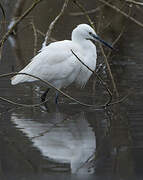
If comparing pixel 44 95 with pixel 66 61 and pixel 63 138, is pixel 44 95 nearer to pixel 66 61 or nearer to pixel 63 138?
pixel 66 61

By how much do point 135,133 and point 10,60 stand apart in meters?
5.75

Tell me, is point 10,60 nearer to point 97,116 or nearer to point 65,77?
point 65,77

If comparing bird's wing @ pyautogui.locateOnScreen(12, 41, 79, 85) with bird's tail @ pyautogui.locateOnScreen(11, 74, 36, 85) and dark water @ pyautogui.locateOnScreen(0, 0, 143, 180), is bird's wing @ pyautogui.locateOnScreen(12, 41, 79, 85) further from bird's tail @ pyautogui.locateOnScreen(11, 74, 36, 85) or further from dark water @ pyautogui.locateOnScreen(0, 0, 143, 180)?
dark water @ pyautogui.locateOnScreen(0, 0, 143, 180)

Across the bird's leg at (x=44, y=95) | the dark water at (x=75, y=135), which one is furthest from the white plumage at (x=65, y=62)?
the dark water at (x=75, y=135)

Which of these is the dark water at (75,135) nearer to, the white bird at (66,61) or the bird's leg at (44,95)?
the bird's leg at (44,95)

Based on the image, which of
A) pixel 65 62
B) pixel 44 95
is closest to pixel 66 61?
pixel 65 62

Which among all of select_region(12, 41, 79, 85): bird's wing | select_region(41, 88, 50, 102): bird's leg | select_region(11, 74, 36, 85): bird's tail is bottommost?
select_region(41, 88, 50, 102): bird's leg

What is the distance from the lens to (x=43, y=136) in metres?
7.30

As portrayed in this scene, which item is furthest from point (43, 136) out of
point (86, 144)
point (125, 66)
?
point (125, 66)

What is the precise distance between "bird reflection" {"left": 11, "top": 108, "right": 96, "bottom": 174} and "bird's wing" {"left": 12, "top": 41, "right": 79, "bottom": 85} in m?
0.82

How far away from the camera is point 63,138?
23.6ft

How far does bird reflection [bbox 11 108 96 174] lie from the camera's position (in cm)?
636

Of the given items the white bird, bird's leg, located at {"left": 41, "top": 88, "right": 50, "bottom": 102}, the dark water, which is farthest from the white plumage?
the dark water

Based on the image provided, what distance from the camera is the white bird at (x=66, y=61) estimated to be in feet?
29.7
